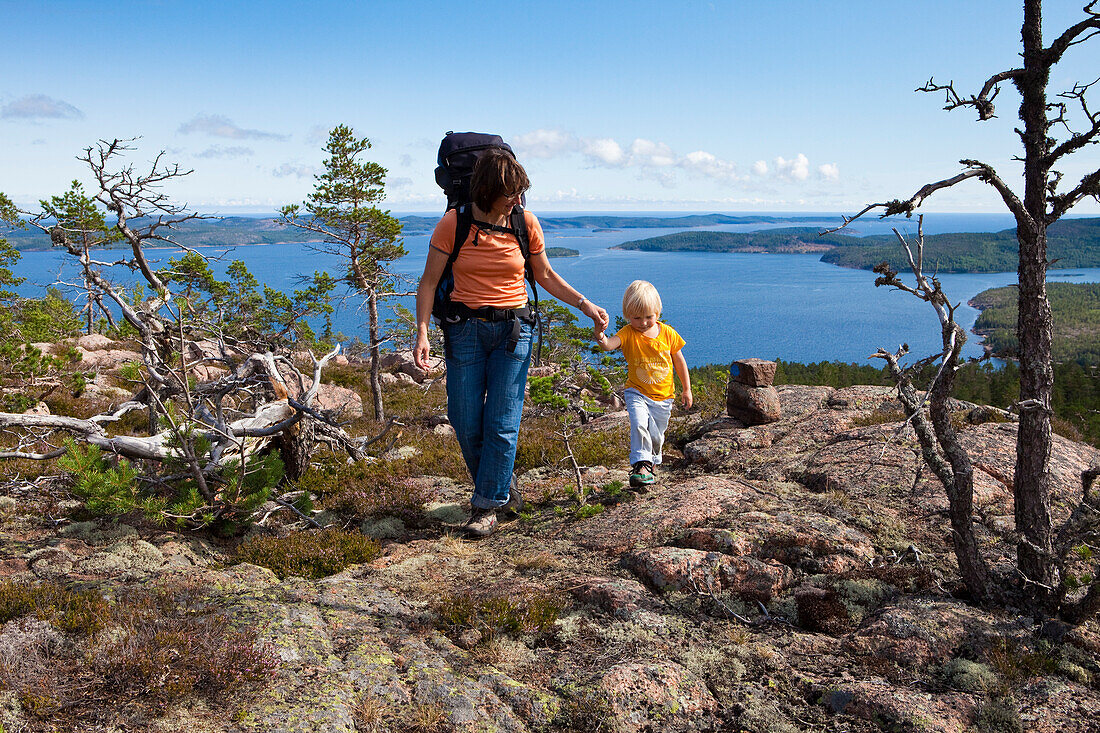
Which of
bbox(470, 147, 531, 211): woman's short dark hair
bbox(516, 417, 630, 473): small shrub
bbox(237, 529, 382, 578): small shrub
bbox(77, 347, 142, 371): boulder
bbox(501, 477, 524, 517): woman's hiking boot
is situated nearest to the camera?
bbox(470, 147, 531, 211): woman's short dark hair

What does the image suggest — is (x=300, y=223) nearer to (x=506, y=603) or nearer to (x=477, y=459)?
(x=477, y=459)

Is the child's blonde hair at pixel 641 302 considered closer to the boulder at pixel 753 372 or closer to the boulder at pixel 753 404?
the boulder at pixel 753 372

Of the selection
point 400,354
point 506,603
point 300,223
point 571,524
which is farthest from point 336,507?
point 400,354

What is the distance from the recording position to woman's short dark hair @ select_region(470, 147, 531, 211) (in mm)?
4272

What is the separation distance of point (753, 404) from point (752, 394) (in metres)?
0.15

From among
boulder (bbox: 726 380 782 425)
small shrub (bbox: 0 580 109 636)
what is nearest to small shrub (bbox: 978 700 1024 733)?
small shrub (bbox: 0 580 109 636)

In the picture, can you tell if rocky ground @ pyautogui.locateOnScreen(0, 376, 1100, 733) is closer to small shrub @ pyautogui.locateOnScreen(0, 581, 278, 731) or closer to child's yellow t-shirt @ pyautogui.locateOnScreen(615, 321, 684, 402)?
small shrub @ pyautogui.locateOnScreen(0, 581, 278, 731)

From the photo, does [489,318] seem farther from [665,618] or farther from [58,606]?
[58,606]

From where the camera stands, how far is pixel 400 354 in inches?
1220

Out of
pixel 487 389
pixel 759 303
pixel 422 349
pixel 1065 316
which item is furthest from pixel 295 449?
pixel 1065 316

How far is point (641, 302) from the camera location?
230 inches

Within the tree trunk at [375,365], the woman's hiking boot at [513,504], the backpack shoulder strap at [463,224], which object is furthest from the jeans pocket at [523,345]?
the tree trunk at [375,365]

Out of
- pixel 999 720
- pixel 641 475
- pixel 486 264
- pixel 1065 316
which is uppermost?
pixel 486 264

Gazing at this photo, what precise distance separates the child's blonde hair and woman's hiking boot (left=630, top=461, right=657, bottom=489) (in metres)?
1.54
